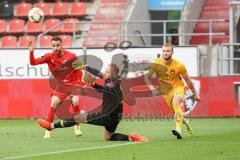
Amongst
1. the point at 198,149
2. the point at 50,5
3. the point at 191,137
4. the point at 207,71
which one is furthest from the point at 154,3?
the point at 198,149

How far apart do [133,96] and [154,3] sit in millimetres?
8647

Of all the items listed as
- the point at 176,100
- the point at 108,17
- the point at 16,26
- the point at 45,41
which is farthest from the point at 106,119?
the point at 16,26

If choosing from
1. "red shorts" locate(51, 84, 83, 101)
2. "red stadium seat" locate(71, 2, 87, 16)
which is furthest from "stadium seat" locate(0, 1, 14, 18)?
"red shorts" locate(51, 84, 83, 101)

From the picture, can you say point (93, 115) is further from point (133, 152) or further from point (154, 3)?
point (154, 3)

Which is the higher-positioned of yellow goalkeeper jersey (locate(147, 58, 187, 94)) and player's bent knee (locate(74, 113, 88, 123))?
yellow goalkeeper jersey (locate(147, 58, 187, 94))

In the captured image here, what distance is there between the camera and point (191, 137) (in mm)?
18188

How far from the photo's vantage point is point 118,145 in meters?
16.1

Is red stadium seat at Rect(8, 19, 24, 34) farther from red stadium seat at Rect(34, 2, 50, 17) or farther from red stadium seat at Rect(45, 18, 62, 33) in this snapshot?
red stadium seat at Rect(45, 18, 62, 33)

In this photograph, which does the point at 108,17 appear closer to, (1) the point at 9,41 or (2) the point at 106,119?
(1) the point at 9,41

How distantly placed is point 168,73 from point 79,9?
661 inches

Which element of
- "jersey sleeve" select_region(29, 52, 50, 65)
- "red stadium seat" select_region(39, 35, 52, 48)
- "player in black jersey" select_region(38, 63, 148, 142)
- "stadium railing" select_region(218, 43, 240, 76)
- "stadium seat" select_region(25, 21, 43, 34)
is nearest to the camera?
"player in black jersey" select_region(38, 63, 148, 142)

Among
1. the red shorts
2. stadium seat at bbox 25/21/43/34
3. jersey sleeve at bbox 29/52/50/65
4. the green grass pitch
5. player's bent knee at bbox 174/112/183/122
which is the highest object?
stadium seat at bbox 25/21/43/34

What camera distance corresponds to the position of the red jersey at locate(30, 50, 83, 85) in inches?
758

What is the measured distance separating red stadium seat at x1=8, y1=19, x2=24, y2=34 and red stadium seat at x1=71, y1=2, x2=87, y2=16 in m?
2.10
